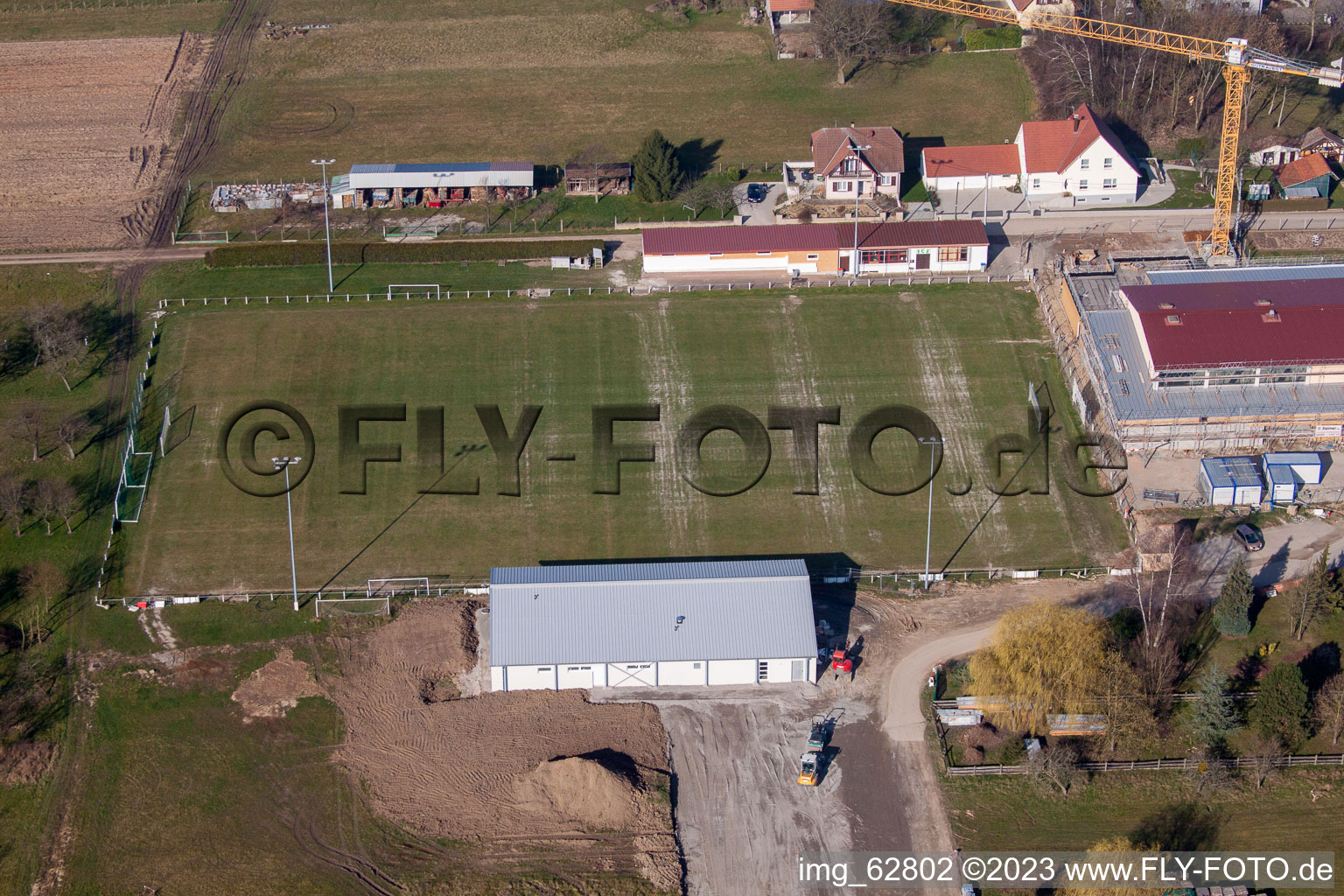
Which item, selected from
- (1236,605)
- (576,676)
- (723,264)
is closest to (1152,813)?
(1236,605)

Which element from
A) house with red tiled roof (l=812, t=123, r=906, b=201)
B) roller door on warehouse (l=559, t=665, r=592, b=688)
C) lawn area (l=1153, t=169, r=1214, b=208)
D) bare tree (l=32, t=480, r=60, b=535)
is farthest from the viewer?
house with red tiled roof (l=812, t=123, r=906, b=201)

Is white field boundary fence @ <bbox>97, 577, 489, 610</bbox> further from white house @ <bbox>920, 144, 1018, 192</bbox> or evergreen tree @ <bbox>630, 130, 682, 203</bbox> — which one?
white house @ <bbox>920, 144, 1018, 192</bbox>

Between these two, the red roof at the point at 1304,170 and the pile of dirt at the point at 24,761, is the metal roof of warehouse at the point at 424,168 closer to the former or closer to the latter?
the pile of dirt at the point at 24,761

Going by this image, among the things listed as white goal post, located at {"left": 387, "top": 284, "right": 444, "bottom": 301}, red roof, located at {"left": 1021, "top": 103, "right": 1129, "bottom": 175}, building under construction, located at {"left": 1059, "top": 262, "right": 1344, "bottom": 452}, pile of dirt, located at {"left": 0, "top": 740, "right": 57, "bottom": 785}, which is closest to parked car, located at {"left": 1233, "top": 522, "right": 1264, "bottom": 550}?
building under construction, located at {"left": 1059, "top": 262, "right": 1344, "bottom": 452}

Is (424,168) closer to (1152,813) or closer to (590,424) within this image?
(590,424)

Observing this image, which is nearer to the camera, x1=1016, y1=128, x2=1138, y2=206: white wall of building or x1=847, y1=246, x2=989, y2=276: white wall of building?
x1=847, y1=246, x2=989, y2=276: white wall of building
